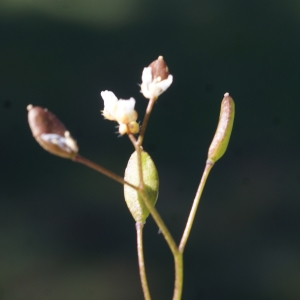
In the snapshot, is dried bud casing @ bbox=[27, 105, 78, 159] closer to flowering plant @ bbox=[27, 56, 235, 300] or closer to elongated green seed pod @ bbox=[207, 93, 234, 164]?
flowering plant @ bbox=[27, 56, 235, 300]

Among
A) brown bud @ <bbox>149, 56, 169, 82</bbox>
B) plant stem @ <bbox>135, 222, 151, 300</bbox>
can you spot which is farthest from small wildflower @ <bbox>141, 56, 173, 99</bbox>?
plant stem @ <bbox>135, 222, 151, 300</bbox>

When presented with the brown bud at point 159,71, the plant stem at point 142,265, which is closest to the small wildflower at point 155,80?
the brown bud at point 159,71

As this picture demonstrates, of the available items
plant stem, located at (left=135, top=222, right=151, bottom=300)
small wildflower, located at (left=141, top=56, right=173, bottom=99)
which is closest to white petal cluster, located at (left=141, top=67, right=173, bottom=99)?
small wildflower, located at (left=141, top=56, right=173, bottom=99)

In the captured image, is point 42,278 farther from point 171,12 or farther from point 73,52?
point 171,12

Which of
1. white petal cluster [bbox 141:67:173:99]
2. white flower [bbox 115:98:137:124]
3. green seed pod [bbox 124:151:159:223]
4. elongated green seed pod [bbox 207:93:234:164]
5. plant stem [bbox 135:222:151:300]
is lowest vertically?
plant stem [bbox 135:222:151:300]

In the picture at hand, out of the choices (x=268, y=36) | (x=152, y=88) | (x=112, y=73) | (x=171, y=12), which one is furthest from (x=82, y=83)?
(x=152, y=88)

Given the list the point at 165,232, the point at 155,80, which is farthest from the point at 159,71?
the point at 165,232

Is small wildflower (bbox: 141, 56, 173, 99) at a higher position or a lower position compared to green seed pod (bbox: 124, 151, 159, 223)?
higher
